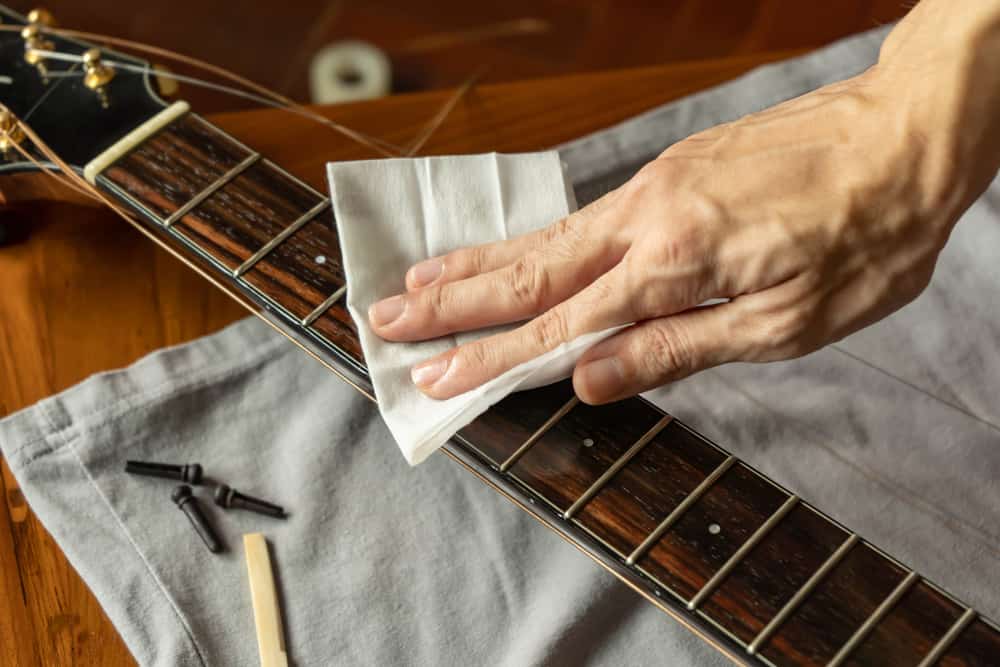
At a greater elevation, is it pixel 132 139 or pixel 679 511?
pixel 132 139

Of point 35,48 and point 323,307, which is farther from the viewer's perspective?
point 35,48

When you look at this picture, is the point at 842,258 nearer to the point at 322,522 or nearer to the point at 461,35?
the point at 322,522

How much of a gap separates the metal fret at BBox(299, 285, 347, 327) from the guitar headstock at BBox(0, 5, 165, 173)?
20 cm

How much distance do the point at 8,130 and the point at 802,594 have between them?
0.56 m

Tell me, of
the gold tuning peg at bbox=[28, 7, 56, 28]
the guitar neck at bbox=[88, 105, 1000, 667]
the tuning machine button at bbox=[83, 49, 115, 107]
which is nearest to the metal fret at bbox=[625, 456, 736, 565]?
the guitar neck at bbox=[88, 105, 1000, 667]

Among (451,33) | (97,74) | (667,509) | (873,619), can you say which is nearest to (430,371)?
(667,509)

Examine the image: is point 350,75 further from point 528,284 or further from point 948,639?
point 948,639

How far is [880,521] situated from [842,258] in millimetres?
212

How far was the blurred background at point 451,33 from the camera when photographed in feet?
3.95

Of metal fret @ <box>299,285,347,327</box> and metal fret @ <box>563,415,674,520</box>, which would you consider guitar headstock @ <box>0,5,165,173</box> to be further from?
metal fret @ <box>563,415,674,520</box>

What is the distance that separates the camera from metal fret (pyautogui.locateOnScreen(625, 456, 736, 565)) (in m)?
0.53

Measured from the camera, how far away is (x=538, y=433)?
1.85 feet

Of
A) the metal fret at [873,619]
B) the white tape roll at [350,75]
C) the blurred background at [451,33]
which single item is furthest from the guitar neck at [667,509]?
the blurred background at [451,33]

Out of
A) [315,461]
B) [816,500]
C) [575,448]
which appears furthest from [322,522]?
[816,500]
